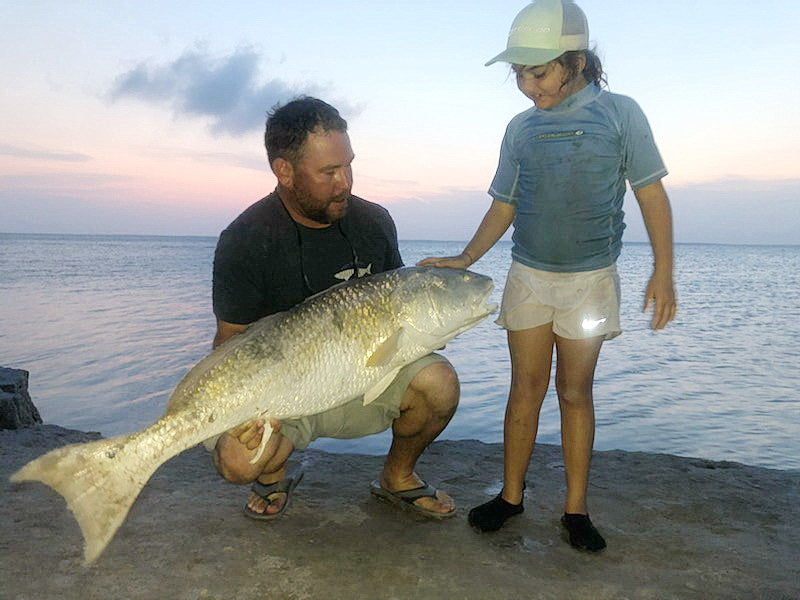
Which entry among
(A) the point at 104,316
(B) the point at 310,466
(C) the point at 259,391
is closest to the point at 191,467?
(B) the point at 310,466

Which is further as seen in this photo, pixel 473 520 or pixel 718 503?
pixel 718 503

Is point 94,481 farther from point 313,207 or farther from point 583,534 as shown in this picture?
point 583,534

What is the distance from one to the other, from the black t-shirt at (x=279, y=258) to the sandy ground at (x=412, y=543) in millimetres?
1163

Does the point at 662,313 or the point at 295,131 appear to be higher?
the point at 295,131

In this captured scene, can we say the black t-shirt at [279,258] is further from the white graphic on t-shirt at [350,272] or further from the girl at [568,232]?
the girl at [568,232]

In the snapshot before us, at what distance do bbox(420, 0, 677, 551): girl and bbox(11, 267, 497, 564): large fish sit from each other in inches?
15.2

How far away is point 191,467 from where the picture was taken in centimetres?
436

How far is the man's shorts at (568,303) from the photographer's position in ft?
10.8

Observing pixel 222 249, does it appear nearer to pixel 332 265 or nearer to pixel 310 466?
pixel 332 265

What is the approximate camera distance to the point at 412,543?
318 centimetres

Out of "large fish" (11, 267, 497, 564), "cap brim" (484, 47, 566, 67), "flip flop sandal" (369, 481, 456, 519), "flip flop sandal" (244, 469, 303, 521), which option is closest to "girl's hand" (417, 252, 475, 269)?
"large fish" (11, 267, 497, 564)

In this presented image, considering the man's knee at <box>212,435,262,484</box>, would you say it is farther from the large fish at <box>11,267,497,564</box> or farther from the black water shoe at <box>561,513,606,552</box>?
the black water shoe at <box>561,513,606,552</box>

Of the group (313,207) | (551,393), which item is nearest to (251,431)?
(313,207)

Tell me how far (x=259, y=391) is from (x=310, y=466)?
175 centimetres
